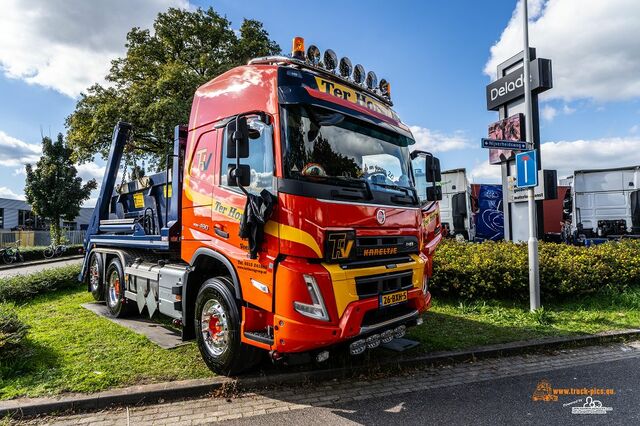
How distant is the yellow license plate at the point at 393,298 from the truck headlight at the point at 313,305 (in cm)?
73

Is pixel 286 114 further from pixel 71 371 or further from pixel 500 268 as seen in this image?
pixel 500 268

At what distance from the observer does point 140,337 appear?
555 cm

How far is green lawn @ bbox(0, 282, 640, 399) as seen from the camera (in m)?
4.13

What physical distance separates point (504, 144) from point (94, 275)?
27.1 feet

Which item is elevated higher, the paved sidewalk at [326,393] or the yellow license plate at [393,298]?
the yellow license plate at [393,298]

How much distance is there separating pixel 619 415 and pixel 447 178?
14095 millimetres

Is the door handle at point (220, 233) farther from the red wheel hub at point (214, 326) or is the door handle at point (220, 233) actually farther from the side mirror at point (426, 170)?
the side mirror at point (426, 170)

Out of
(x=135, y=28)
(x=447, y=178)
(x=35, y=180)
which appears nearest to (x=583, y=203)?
(x=447, y=178)

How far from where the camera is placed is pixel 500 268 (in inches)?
280

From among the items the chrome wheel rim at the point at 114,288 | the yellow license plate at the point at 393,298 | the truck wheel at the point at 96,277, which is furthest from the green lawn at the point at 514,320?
the truck wheel at the point at 96,277

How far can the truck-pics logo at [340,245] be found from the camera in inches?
143

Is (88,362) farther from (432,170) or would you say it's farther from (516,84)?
(516,84)

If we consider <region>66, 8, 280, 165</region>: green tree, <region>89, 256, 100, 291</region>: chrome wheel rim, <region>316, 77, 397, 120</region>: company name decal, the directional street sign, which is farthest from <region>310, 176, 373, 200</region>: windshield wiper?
<region>66, 8, 280, 165</region>: green tree

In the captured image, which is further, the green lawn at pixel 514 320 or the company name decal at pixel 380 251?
the green lawn at pixel 514 320
